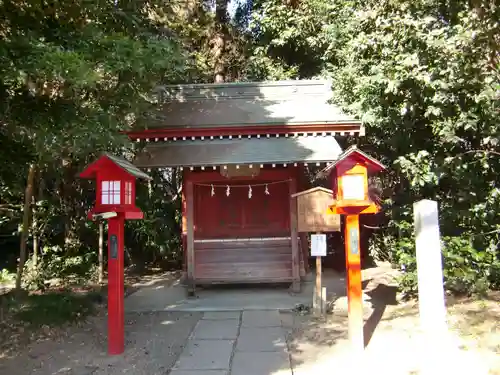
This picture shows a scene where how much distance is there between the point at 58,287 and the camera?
9297 mm

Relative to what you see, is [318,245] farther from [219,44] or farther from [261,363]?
[219,44]

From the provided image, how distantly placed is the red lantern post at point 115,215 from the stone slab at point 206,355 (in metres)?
0.90

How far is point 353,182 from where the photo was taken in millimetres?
5340

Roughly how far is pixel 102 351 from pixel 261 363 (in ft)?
6.93

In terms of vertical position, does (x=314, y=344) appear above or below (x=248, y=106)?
below

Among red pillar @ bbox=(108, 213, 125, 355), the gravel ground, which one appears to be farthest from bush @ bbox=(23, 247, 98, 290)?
red pillar @ bbox=(108, 213, 125, 355)

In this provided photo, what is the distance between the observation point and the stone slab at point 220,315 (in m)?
6.83

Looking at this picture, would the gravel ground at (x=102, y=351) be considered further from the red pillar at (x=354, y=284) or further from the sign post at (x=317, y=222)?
the red pillar at (x=354, y=284)

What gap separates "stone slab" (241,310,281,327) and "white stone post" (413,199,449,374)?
224 centimetres

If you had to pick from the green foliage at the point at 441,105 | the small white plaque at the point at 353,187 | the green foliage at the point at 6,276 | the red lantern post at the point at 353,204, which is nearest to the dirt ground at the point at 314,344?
the red lantern post at the point at 353,204

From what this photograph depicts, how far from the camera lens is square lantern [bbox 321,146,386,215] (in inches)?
208

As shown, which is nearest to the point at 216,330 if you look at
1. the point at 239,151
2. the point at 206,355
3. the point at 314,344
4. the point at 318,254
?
the point at 206,355

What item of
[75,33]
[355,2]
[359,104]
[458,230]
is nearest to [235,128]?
[359,104]

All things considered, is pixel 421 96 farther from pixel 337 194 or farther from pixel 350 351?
pixel 350 351
